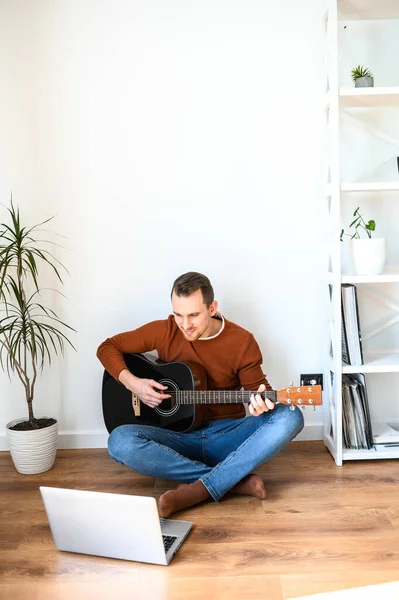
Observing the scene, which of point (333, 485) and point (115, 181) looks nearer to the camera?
point (333, 485)

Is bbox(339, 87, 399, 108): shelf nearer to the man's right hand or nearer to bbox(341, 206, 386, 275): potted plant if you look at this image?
bbox(341, 206, 386, 275): potted plant

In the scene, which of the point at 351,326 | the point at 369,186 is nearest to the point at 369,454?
the point at 351,326

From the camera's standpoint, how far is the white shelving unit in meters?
2.78

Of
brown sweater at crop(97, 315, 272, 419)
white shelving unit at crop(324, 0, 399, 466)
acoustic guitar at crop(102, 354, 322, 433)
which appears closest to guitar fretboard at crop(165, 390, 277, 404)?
acoustic guitar at crop(102, 354, 322, 433)

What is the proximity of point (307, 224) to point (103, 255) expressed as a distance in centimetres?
95

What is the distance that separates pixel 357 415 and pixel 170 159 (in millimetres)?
1412

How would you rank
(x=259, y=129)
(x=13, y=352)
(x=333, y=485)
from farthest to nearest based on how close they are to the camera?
(x=259, y=129) → (x=13, y=352) → (x=333, y=485)

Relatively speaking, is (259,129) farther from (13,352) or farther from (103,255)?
(13,352)

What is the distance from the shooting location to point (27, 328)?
10.1 feet

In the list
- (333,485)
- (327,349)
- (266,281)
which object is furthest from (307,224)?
(333,485)

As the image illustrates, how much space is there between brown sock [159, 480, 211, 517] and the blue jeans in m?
0.03

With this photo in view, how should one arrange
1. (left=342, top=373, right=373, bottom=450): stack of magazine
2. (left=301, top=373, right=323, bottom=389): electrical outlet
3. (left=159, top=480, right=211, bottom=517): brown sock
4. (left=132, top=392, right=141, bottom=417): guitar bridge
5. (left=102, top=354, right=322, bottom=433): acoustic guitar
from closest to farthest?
1. (left=159, top=480, right=211, bottom=517): brown sock
2. (left=102, top=354, right=322, bottom=433): acoustic guitar
3. (left=132, top=392, right=141, bottom=417): guitar bridge
4. (left=342, top=373, right=373, bottom=450): stack of magazine
5. (left=301, top=373, right=323, bottom=389): electrical outlet

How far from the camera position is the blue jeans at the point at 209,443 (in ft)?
8.19

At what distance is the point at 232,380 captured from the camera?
2.75 meters
